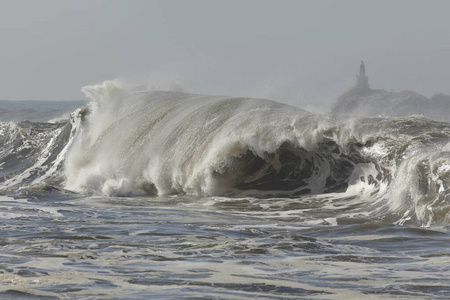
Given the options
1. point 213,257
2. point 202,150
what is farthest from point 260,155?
point 213,257

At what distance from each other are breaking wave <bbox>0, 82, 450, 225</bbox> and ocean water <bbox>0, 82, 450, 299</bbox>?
3cm

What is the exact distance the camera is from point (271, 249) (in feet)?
26.3

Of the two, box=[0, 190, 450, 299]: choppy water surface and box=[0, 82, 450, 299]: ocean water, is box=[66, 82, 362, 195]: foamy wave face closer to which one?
box=[0, 82, 450, 299]: ocean water

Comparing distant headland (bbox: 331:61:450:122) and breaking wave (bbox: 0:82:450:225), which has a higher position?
distant headland (bbox: 331:61:450:122)

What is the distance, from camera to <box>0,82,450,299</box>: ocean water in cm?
649

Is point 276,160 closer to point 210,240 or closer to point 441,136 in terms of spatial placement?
point 441,136

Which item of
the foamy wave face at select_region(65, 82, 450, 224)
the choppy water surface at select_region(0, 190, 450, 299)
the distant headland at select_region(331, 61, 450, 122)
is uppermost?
the distant headland at select_region(331, 61, 450, 122)

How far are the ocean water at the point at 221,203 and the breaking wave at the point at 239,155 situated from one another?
0.03m

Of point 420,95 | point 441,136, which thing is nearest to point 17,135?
point 441,136

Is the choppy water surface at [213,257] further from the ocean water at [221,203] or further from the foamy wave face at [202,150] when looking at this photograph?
the foamy wave face at [202,150]

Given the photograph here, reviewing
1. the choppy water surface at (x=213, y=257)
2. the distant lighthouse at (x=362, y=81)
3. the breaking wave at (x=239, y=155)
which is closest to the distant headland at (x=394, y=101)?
the distant lighthouse at (x=362, y=81)

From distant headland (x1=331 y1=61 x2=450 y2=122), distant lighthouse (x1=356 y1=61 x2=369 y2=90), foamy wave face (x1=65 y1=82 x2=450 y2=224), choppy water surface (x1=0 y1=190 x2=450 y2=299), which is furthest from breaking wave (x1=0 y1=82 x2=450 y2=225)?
distant lighthouse (x1=356 y1=61 x2=369 y2=90)

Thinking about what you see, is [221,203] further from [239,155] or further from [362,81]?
[362,81]

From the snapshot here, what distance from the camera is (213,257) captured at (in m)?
7.55
